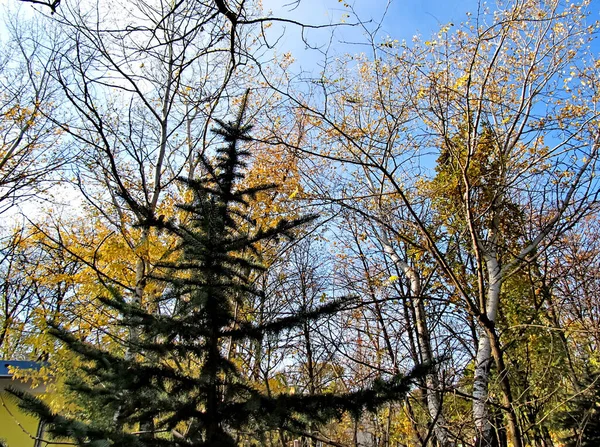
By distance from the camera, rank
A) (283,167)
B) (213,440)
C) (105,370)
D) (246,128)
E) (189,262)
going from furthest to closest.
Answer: (283,167)
(246,128)
(189,262)
(105,370)
(213,440)

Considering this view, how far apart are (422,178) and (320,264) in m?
4.64

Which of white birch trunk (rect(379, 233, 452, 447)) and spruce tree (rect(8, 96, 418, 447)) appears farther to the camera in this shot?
white birch trunk (rect(379, 233, 452, 447))

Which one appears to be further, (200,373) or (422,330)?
(422,330)

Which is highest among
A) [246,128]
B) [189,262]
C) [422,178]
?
[422,178]

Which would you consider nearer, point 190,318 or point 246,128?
point 190,318

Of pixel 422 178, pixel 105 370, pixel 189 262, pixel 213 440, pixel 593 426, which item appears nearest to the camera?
pixel 213 440

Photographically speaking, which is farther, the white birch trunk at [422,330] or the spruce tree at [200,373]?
the white birch trunk at [422,330]

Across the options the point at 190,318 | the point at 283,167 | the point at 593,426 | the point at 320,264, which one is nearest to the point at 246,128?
the point at 190,318

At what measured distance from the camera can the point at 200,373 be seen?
2.55 m

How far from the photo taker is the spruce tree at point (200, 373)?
231 cm

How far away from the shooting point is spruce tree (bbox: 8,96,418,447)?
7.57ft

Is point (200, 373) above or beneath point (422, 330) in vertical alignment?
beneath

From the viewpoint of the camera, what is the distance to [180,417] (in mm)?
2355

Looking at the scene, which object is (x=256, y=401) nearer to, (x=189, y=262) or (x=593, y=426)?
(x=189, y=262)
